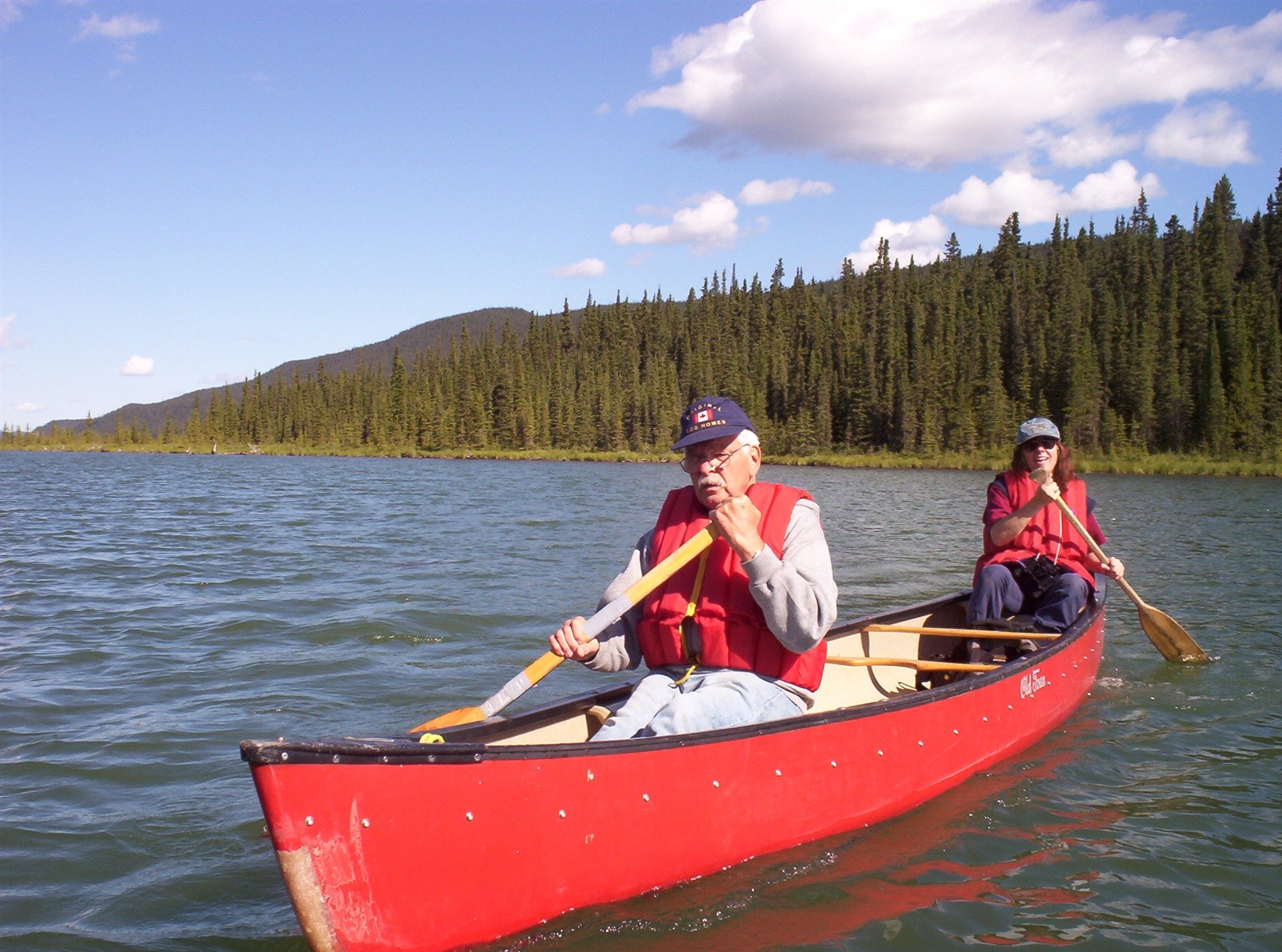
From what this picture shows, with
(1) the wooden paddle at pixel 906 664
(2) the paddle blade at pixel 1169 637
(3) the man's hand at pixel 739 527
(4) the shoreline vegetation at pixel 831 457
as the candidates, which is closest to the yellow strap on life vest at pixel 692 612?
(3) the man's hand at pixel 739 527

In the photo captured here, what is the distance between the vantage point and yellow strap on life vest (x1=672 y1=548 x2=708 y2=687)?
4652 mm

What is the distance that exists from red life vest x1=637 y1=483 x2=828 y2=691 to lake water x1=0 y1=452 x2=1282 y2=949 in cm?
101

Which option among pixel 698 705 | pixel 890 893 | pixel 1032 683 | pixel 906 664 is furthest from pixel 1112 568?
pixel 698 705

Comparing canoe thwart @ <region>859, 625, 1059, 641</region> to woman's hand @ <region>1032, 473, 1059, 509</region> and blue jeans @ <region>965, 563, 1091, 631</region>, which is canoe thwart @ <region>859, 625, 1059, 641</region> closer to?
blue jeans @ <region>965, 563, 1091, 631</region>

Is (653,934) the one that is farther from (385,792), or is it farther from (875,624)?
(875,624)

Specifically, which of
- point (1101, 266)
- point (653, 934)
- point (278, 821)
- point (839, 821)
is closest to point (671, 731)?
point (653, 934)

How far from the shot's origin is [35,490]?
36.0m

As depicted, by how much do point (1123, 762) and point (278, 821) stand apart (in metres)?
5.84

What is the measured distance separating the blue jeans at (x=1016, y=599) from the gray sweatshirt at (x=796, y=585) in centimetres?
368

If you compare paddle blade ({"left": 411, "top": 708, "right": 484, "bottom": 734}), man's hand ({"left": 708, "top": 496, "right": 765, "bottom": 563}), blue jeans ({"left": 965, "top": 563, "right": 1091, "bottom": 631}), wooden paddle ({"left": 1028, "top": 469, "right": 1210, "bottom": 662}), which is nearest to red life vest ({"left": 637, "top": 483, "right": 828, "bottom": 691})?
man's hand ({"left": 708, "top": 496, "right": 765, "bottom": 563})

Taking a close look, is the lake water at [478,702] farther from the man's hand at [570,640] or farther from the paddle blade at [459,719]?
the man's hand at [570,640]

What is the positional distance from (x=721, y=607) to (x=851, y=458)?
271ft

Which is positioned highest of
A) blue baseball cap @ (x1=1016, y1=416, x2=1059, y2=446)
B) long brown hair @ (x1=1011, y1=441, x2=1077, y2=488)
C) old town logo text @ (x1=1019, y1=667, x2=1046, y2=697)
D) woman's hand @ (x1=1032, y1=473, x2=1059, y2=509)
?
blue baseball cap @ (x1=1016, y1=416, x2=1059, y2=446)

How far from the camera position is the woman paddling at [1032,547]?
7777 mm
